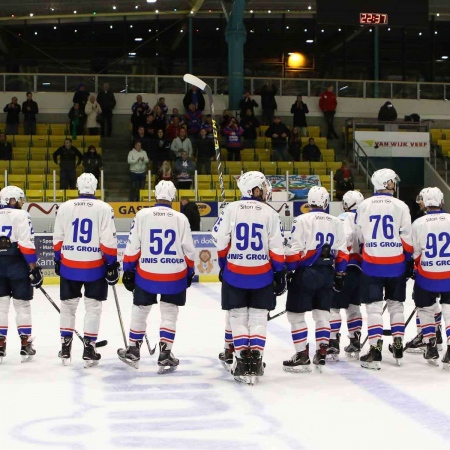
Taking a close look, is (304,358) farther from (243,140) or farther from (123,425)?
(243,140)

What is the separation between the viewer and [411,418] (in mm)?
4992

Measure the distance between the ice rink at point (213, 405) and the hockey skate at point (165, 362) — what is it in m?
0.09

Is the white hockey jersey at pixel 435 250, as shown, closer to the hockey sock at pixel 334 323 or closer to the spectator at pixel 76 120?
the hockey sock at pixel 334 323

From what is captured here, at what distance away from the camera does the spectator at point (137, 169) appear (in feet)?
53.4

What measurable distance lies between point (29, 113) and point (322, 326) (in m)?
13.4

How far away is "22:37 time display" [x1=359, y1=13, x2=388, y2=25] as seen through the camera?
49.8 feet

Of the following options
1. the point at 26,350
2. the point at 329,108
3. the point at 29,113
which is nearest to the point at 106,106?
the point at 29,113

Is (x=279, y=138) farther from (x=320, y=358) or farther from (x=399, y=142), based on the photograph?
(x=320, y=358)

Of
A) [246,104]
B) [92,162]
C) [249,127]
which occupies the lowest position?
[92,162]

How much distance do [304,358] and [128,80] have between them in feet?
49.5

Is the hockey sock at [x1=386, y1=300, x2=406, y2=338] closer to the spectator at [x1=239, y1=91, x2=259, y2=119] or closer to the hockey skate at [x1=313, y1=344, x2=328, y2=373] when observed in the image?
the hockey skate at [x1=313, y1=344, x2=328, y2=373]

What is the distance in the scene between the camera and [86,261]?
6.67 metres

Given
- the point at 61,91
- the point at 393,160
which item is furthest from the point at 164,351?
the point at 61,91

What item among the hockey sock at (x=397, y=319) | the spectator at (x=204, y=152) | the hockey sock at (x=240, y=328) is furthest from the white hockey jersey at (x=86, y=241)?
the spectator at (x=204, y=152)
